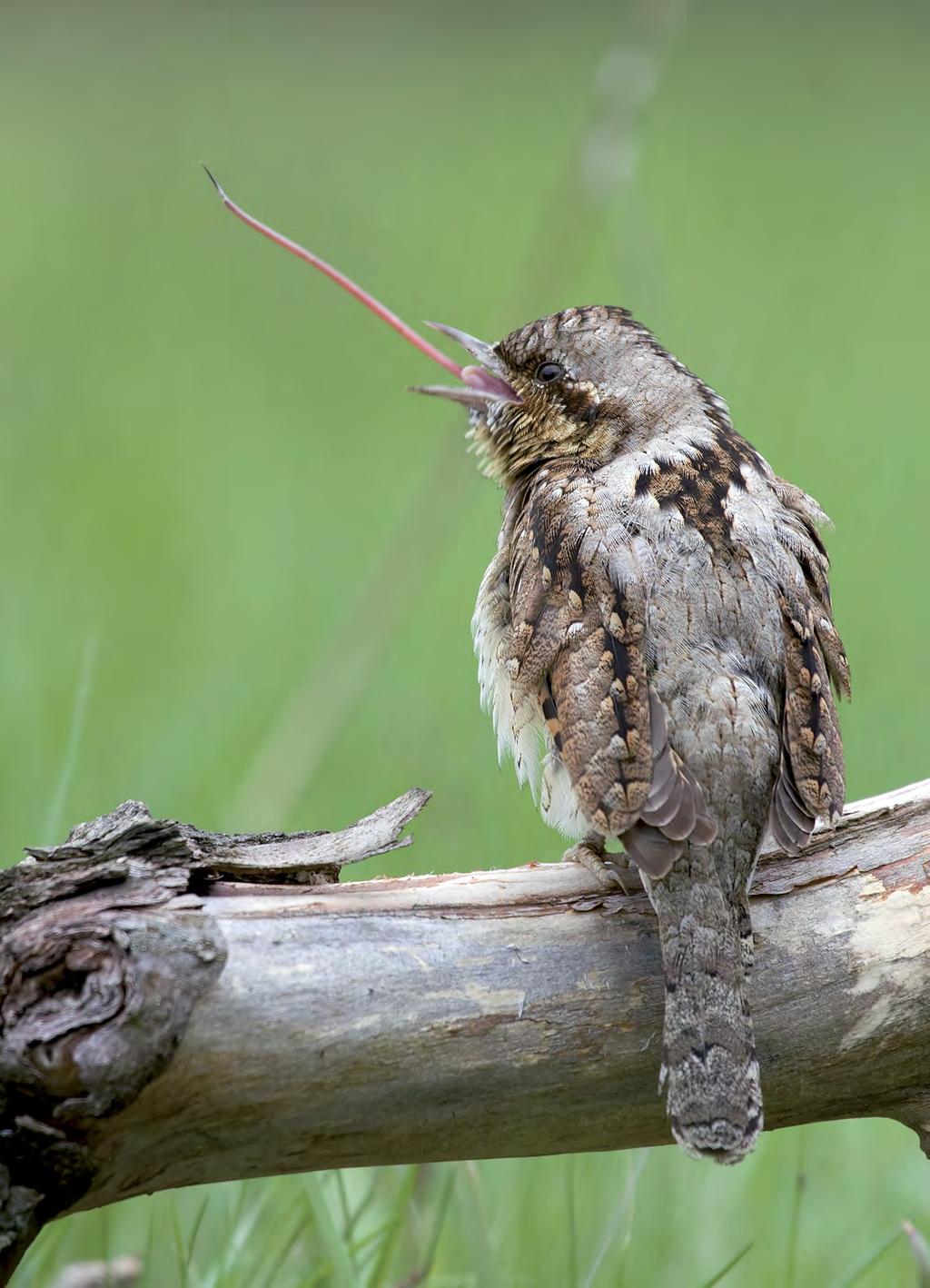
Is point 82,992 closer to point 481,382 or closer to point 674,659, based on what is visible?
point 674,659

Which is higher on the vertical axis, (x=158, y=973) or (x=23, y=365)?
(x=23, y=365)

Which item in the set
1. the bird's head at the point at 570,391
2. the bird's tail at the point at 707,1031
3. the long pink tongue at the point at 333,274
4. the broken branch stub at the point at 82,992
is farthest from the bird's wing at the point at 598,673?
the broken branch stub at the point at 82,992

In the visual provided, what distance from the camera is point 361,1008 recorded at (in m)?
2.95

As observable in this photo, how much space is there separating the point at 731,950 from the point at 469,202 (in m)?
13.3

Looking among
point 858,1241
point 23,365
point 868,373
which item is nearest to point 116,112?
point 23,365

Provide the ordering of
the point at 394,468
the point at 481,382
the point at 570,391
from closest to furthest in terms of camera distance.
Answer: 1. the point at 570,391
2. the point at 481,382
3. the point at 394,468

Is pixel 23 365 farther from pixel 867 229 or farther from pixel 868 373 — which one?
pixel 867 229

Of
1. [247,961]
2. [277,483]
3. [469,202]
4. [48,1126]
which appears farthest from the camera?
[469,202]

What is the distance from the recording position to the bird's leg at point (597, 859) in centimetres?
350

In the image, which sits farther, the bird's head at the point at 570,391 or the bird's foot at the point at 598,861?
the bird's head at the point at 570,391

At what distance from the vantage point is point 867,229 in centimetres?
1656

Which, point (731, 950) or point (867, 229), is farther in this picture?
point (867, 229)

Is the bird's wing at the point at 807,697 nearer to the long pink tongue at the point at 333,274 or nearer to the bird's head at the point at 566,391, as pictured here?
the bird's head at the point at 566,391

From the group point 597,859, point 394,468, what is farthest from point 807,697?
point 394,468
